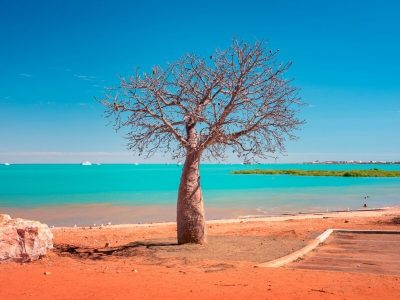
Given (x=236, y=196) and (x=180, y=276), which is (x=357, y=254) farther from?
(x=236, y=196)

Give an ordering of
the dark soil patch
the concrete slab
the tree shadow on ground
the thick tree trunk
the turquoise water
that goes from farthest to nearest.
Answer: the turquoise water → the thick tree trunk → the tree shadow on ground → the dark soil patch → the concrete slab

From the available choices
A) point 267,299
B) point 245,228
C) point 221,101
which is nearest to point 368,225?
point 245,228

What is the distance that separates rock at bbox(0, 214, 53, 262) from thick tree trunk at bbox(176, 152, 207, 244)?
11.3 feet

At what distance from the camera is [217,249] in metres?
11.6

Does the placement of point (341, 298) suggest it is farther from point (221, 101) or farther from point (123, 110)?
point (123, 110)

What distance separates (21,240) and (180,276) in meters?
3.50

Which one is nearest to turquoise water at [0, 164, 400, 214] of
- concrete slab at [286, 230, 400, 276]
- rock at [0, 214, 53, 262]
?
concrete slab at [286, 230, 400, 276]

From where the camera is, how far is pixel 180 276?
28.1 feet

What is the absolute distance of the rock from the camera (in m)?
9.52

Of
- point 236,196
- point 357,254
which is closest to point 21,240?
point 357,254

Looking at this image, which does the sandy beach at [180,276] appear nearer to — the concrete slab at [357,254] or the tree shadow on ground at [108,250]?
the tree shadow on ground at [108,250]

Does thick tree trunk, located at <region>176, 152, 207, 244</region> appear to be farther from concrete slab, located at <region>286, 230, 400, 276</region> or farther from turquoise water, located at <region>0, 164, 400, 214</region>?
turquoise water, located at <region>0, 164, 400, 214</region>

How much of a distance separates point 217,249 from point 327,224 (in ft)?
26.6

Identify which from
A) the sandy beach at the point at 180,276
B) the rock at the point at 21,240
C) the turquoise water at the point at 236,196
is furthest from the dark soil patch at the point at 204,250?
the turquoise water at the point at 236,196
